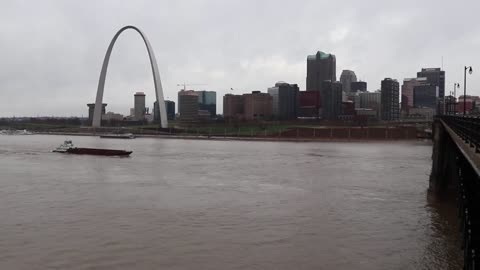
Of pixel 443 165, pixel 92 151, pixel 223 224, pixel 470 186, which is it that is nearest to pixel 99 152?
pixel 92 151

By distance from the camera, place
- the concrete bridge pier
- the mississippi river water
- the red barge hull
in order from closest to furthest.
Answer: the mississippi river water < the concrete bridge pier < the red barge hull

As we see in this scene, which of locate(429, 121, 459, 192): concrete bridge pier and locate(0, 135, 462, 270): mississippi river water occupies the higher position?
locate(429, 121, 459, 192): concrete bridge pier

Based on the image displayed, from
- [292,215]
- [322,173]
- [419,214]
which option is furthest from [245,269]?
[322,173]

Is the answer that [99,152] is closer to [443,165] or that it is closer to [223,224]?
[443,165]

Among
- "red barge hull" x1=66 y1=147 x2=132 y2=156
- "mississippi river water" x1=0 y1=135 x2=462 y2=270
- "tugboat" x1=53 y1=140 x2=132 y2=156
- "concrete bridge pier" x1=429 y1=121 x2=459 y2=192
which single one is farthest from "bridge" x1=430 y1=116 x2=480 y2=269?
"tugboat" x1=53 y1=140 x2=132 y2=156

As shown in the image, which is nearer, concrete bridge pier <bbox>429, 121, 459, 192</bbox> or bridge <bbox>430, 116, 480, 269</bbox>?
bridge <bbox>430, 116, 480, 269</bbox>

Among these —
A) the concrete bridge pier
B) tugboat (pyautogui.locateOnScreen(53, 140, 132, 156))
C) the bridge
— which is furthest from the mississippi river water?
tugboat (pyautogui.locateOnScreen(53, 140, 132, 156))

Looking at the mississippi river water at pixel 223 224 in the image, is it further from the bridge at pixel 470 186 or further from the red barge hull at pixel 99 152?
the red barge hull at pixel 99 152

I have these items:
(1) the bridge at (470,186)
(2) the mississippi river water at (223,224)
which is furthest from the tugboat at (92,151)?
(1) the bridge at (470,186)

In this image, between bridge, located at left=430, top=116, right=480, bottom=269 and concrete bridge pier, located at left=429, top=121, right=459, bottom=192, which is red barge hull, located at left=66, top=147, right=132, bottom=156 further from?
bridge, located at left=430, top=116, right=480, bottom=269

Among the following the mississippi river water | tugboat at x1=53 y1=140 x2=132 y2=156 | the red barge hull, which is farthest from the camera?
tugboat at x1=53 y1=140 x2=132 y2=156
